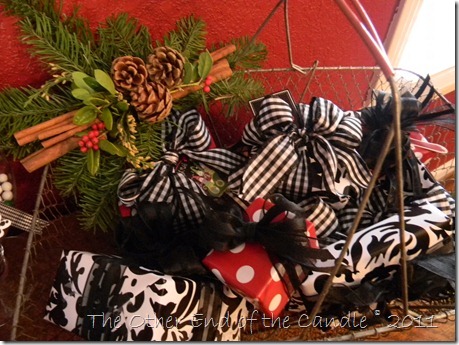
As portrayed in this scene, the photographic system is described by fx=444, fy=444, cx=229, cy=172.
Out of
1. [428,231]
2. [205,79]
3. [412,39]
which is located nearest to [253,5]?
[205,79]

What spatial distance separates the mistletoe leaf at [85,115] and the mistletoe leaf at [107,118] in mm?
12

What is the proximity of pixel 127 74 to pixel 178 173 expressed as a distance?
17 cm

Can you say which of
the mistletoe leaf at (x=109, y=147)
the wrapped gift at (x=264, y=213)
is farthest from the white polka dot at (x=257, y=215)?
the mistletoe leaf at (x=109, y=147)

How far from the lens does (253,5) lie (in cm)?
92

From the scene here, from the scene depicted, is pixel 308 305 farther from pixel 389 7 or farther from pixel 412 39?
pixel 412 39

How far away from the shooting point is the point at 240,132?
1001 mm

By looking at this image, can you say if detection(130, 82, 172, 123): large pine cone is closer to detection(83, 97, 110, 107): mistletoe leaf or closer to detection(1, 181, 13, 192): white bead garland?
detection(83, 97, 110, 107): mistletoe leaf

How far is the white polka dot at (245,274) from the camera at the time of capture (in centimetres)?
57

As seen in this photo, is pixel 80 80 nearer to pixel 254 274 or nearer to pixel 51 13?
pixel 51 13

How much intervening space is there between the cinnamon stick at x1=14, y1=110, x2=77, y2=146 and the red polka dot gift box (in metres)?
0.29

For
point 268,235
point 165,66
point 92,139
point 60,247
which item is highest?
point 165,66

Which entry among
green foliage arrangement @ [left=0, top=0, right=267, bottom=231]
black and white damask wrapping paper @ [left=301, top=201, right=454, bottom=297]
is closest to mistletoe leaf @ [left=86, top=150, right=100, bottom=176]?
green foliage arrangement @ [left=0, top=0, right=267, bottom=231]

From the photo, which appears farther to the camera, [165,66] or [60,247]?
[60,247]

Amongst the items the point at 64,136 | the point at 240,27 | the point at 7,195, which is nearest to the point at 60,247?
the point at 7,195
